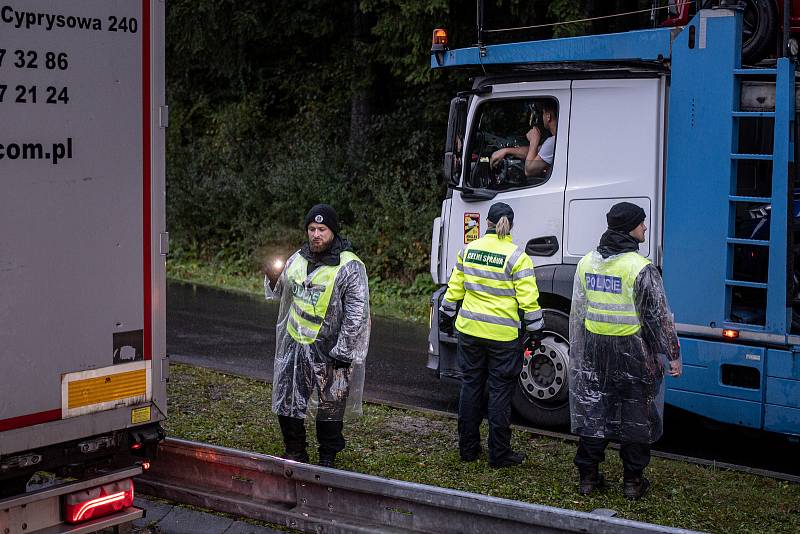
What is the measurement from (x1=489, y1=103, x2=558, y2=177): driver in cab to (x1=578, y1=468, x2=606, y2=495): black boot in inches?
103

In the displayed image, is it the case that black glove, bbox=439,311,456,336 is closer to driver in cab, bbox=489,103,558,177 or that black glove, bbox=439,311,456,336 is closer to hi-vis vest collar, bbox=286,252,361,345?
hi-vis vest collar, bbox=286,252,361,345

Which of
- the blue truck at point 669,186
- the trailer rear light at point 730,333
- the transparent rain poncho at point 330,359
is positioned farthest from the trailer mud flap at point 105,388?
the trailer rear light at point 730,333

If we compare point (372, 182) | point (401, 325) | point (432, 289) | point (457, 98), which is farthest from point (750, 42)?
point (372, 182)

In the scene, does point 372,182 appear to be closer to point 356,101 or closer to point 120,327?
point 356,101

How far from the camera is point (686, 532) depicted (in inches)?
192

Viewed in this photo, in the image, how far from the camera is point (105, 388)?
206 inches

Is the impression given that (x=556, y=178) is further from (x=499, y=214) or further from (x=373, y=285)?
(x=373, y=285)

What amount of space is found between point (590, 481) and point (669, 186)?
2261mm

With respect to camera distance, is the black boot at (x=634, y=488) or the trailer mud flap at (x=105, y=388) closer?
the trailer mud flap at (x=105, y=388)

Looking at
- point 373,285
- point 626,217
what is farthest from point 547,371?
point 373,285

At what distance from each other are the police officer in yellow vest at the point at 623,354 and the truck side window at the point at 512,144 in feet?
5.92

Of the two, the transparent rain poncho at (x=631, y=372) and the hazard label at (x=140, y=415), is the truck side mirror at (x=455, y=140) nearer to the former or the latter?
the transparent rain poncho at (x=631, y=372)

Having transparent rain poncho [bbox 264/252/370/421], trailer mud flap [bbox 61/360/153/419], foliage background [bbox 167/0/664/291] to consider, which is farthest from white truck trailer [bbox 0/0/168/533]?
foliage background [bbox 167/0/664/291]

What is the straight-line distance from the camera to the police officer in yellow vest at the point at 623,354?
6.73 m
